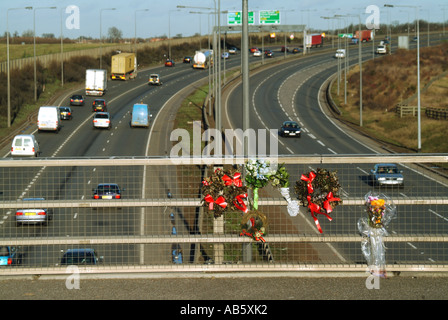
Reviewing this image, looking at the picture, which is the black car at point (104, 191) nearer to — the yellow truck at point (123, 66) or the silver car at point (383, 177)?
the silver car at point (383, 177)

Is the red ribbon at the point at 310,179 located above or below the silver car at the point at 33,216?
above

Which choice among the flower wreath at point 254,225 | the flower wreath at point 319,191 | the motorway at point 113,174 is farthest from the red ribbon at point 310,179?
the motorway at point 113,174

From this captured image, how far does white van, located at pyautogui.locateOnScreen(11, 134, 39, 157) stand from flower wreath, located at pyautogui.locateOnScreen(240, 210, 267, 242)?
138 feet

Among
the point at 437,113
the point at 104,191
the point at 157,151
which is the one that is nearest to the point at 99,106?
the point at 157,151

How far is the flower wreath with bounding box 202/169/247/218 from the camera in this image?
7.59m

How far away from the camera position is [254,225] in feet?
24.7

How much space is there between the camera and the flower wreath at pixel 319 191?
7590 millimetres

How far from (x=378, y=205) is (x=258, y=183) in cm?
135

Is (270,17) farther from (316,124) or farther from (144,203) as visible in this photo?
(144,203)

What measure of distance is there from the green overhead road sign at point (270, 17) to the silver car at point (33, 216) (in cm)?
9836

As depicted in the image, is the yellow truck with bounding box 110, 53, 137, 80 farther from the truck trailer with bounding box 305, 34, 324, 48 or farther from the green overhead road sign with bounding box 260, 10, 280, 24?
the truck trailer with bounding box 305, 34, 324, 48

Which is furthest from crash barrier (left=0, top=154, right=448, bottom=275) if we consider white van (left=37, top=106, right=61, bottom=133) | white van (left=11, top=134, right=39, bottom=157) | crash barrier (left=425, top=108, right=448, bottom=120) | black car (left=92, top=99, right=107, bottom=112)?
black car (left=92, top=99, right=107, bottom=112)
